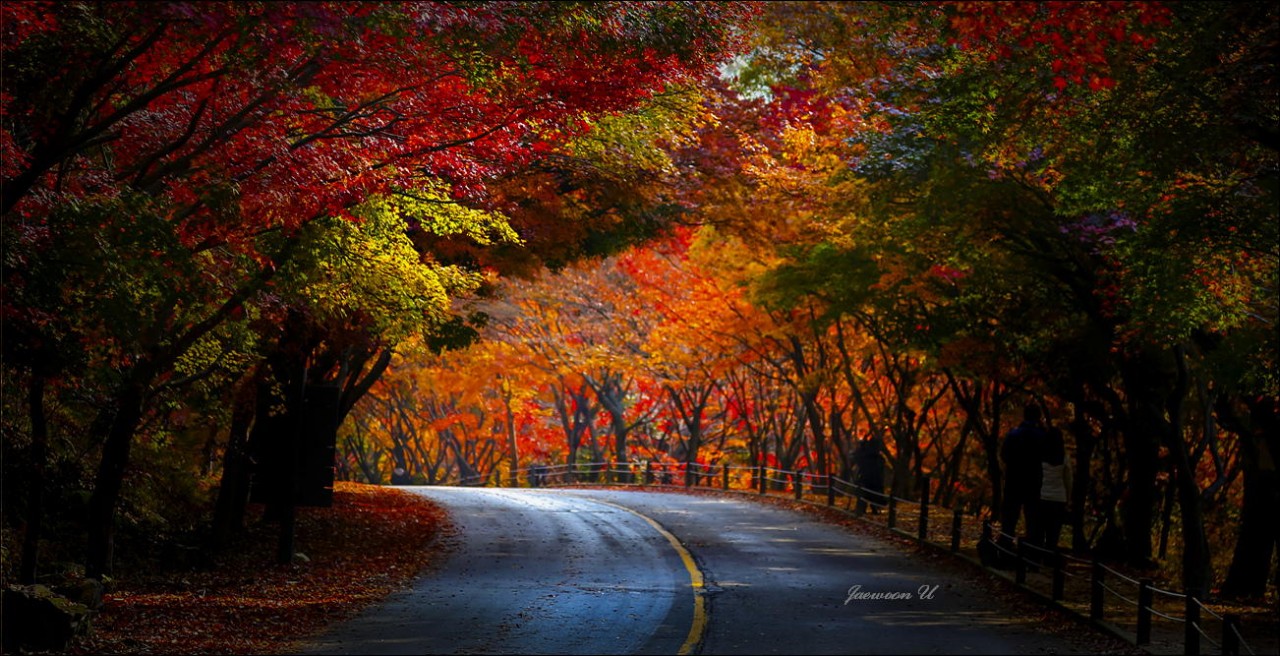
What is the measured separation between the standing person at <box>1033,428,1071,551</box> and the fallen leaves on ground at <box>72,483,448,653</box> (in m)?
8.84

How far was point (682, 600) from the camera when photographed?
15.1 metres

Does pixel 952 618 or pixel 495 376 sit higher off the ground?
pixel 495 376

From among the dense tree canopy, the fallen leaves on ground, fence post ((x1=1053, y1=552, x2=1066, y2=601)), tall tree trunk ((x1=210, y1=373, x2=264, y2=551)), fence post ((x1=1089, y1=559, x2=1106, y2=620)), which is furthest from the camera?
tall tree trunk ((x1=210, y1=373, x2=264, y2=551))

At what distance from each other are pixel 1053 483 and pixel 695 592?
5.07m

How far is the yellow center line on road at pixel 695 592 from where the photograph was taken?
12.3 metres

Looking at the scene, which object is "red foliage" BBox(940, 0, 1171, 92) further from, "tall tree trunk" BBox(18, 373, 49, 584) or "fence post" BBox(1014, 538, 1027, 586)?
"tall tree trunk" BBox(18, 373, 49, 584)

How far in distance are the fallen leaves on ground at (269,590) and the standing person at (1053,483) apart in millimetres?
8841

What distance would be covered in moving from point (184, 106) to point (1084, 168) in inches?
361

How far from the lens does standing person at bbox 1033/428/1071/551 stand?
1664 centimetres

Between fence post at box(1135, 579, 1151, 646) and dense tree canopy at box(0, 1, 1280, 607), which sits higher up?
dense tree canopy at box(0, 1, 1280, 607)

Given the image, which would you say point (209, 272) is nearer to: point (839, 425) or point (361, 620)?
point (361, 620)

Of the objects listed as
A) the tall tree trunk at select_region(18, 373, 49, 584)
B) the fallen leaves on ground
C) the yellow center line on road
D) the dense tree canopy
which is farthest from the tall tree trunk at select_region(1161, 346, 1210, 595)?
the tall tree trunk at select_region(18, 373, 49, 584)

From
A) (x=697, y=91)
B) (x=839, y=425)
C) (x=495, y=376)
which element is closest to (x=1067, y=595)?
(x=697, y=91)

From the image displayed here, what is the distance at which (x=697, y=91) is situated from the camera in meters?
16.3
